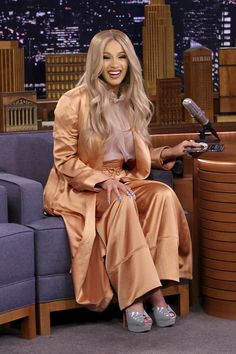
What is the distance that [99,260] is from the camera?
396 centimetres

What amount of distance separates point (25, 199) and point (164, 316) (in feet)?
2.55

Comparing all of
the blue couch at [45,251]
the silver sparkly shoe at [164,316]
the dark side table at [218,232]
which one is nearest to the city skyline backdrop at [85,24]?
the blue couch at [45,251]

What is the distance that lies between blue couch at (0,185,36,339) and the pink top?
0.55m

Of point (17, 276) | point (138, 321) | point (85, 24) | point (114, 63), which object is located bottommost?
point (138, 321)

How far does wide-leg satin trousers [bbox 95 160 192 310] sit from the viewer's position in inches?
152

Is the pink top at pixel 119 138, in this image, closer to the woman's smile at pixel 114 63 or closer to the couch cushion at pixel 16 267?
the woman's smile at pixel 114 63

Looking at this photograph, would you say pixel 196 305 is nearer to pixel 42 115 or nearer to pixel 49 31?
pixel 42 115

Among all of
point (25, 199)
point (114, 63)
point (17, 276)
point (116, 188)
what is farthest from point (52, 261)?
point (114, 63)

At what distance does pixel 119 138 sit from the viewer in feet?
13.6

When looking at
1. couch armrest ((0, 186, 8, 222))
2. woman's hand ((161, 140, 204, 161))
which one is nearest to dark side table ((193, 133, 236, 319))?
woman's hand ((161, 140, 204, 161))

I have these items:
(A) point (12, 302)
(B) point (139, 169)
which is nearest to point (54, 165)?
(B) point (139, 169)

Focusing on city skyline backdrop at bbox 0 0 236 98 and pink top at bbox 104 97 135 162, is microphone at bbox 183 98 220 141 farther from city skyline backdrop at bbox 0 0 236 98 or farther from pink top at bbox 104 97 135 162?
city skyline backdrop at bbox 0 0 236 98

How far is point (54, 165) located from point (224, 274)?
35.8 inches

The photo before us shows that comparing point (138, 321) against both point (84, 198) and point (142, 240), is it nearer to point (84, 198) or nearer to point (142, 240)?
point (142, 240)
